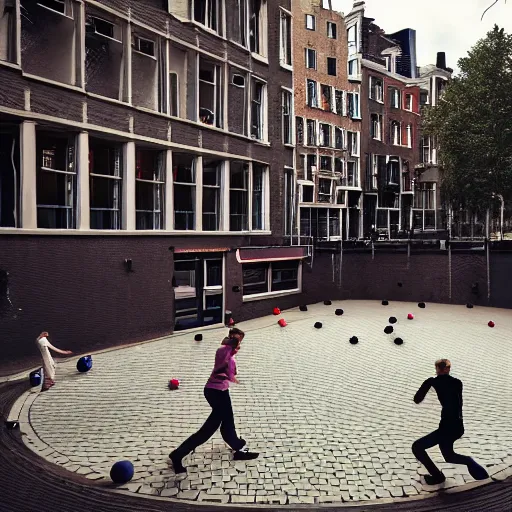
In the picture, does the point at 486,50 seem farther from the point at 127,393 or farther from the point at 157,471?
the point at 157,471

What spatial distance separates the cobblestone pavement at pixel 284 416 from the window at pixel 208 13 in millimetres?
10428

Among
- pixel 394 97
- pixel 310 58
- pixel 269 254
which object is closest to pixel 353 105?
pixel 310 58

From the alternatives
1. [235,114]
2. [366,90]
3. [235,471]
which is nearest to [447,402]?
[235,471]

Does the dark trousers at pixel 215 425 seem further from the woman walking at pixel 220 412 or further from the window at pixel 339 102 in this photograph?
the window at pixel 339 102

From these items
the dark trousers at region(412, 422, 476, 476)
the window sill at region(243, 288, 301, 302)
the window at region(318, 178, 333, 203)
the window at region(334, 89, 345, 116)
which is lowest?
the dark trousers at region(412, 422, 476, 476)

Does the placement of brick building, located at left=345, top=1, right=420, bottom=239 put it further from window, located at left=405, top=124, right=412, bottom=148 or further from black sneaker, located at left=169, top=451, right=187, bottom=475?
black sneaker, located at left=169, top=451, right=187, bottom=475

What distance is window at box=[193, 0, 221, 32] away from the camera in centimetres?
1702

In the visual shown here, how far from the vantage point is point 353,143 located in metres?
32.8

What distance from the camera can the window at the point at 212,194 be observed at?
17688mm

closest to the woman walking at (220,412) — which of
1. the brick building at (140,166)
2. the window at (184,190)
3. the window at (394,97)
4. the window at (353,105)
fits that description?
the brick building at (140,166)

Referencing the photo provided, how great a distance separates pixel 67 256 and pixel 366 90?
Result: 26336 mm

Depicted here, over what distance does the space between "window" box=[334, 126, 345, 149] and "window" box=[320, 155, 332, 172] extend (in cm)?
114

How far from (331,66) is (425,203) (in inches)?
469

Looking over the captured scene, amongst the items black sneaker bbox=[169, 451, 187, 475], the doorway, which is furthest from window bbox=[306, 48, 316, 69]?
black sneaker bbox=[169, 451, 187, 475]
